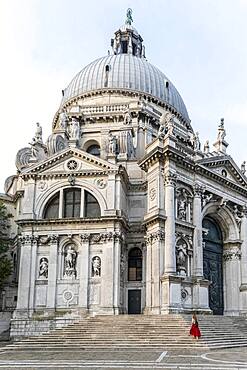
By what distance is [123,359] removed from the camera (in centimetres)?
1852

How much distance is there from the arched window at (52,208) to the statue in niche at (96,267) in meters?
4.46

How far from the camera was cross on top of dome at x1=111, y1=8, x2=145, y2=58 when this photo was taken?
55875 millimetres

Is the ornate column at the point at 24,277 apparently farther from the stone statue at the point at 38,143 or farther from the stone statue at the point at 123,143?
the stone statue at the point at 123,143

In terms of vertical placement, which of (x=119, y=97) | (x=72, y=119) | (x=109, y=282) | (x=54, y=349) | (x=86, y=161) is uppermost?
(x=119, y=97)

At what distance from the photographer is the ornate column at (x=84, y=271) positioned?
1260 inches

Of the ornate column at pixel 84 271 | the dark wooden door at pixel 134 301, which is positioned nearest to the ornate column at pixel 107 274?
the ornate column at pixel 84 271

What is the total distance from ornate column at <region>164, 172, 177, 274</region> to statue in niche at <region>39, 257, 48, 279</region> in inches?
326

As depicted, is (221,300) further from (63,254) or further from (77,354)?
(77,354)

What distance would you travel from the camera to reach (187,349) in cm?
2259

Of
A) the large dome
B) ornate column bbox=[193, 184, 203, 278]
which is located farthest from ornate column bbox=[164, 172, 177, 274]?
the large dome

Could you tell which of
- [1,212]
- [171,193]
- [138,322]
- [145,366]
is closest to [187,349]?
[138,322]

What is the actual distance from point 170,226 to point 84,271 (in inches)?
258

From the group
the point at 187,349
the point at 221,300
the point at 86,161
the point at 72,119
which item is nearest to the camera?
the point at 187,349

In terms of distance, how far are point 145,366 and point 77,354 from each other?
18.0 feet
